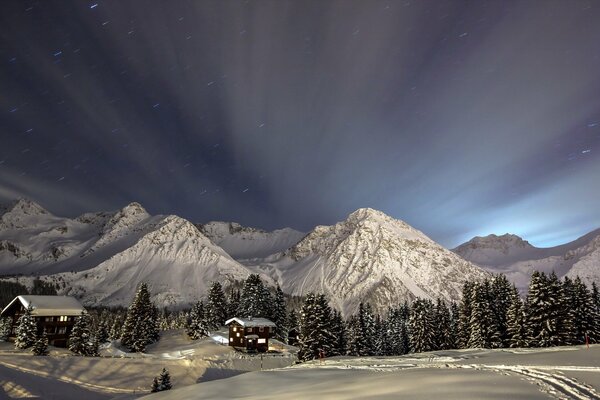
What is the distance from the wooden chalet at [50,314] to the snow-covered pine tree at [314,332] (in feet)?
153

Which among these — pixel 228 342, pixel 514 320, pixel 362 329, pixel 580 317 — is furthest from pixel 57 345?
pixel 580 317

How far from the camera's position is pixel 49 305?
7612cm

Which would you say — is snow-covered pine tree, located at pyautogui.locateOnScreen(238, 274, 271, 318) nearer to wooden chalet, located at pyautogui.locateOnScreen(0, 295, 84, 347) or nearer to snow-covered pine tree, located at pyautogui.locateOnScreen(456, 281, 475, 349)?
wooden chalet, located at pyautogui.locateOnScreen(0, 295, 84, 347)

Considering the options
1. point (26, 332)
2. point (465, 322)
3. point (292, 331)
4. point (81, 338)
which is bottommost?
point (292, 331)

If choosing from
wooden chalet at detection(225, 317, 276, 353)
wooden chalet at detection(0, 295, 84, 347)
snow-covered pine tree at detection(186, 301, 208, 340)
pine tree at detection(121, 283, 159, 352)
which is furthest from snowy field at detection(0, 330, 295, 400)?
snow-covered pine tree at detection(186, 301, 208, 340)

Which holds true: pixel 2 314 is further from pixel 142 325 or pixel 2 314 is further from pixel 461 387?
pixel 461 387

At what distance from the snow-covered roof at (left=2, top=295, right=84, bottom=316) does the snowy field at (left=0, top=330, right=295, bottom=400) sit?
11.8m

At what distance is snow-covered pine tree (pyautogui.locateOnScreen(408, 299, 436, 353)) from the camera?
64.6 m

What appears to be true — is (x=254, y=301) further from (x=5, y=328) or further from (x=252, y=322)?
(x=5, y=328)

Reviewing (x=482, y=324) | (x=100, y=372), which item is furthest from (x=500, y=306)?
(x=100, y=372)

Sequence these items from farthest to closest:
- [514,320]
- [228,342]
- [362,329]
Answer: [228,342]
[362,329]
[514,320]

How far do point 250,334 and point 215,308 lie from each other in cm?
1978

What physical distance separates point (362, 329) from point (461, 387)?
189 ft

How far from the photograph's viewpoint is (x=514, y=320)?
53.7m
